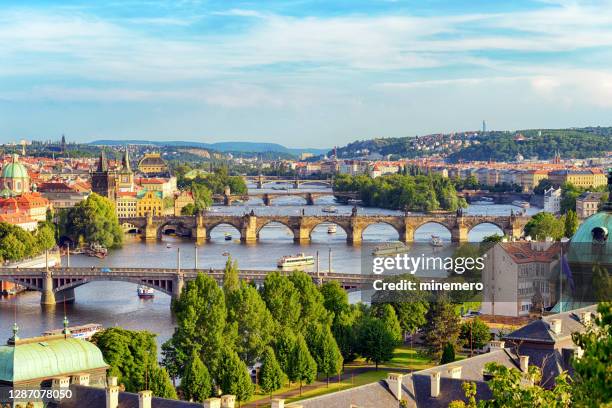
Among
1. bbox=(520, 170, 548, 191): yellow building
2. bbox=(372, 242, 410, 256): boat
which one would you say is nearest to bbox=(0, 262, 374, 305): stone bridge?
bbox=(372, 242, 410, 256): boat

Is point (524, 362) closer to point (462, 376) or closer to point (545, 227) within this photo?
point (462, 376)

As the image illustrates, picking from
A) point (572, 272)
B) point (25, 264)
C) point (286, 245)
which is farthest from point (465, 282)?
point (286, 245)

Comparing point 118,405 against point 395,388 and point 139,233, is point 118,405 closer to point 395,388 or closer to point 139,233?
point 395,388

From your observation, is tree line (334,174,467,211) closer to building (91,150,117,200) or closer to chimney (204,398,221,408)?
building (91,150,117,200)

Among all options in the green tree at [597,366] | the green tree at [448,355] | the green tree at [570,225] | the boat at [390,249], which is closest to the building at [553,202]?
the boat at [390,249]

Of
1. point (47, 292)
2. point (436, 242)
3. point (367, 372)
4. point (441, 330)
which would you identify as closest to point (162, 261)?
point (47, 292)

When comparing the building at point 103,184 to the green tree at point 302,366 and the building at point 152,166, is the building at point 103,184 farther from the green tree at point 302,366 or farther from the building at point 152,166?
the green tree at point 302,366
